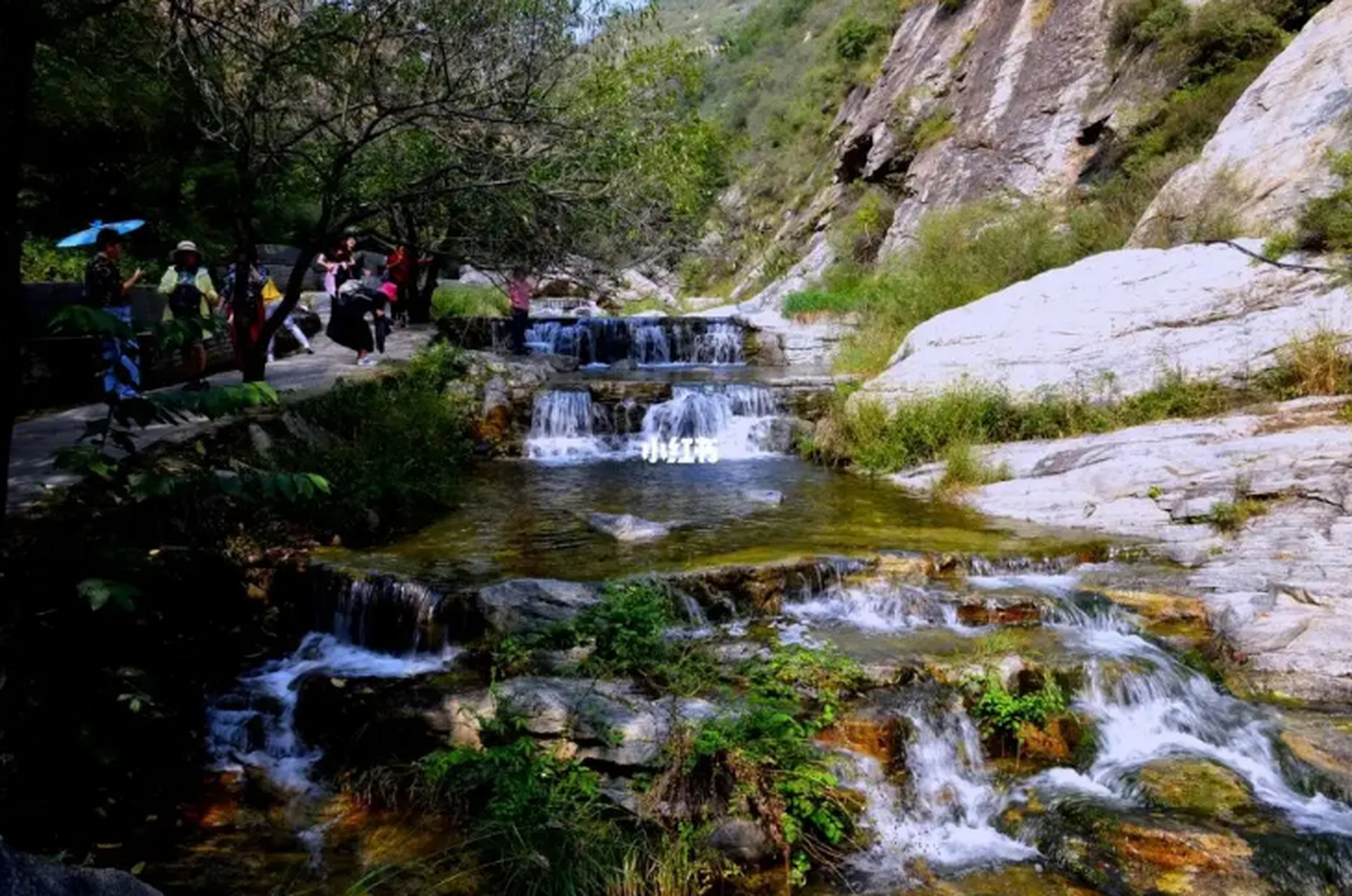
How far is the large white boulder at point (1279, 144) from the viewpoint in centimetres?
1082

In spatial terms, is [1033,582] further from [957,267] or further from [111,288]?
[957,267]

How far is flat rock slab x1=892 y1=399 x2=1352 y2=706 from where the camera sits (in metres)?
5.88

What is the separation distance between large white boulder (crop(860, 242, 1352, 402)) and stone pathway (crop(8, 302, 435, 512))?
678 centimetres

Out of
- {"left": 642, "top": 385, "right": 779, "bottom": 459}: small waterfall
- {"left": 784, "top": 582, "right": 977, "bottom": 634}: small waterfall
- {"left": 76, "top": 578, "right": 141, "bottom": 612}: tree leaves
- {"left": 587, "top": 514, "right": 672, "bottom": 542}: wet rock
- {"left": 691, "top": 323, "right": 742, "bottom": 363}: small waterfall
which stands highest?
{"left": 691, "top": 323, "right": 742, "bottom": 363}: small waterfall

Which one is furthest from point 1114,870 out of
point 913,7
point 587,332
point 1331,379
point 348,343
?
point 913,7

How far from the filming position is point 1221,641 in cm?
607

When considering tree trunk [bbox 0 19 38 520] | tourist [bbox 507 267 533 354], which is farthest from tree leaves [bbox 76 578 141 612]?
tourist [bbox 507 267 533 354]

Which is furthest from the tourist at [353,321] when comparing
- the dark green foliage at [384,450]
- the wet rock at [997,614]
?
the wet rock at [997,614]

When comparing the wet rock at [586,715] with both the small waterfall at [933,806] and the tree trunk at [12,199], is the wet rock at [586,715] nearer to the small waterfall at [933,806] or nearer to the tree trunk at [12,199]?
the small waterfall at [933,806]

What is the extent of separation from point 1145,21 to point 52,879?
21.6 m

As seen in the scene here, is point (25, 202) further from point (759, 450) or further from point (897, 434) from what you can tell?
point (897, 434)

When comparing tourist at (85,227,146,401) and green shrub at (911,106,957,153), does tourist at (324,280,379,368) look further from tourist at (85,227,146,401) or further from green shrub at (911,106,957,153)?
green shrub at (911,106,957,153)

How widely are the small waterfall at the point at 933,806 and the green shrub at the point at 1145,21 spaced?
17199 millimetres

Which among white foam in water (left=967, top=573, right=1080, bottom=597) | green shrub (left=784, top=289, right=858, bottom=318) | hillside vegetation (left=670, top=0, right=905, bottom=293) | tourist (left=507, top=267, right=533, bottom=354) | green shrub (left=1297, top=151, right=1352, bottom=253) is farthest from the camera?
hillside vegetation (left=670, top=0, right=905, bottom=293)
